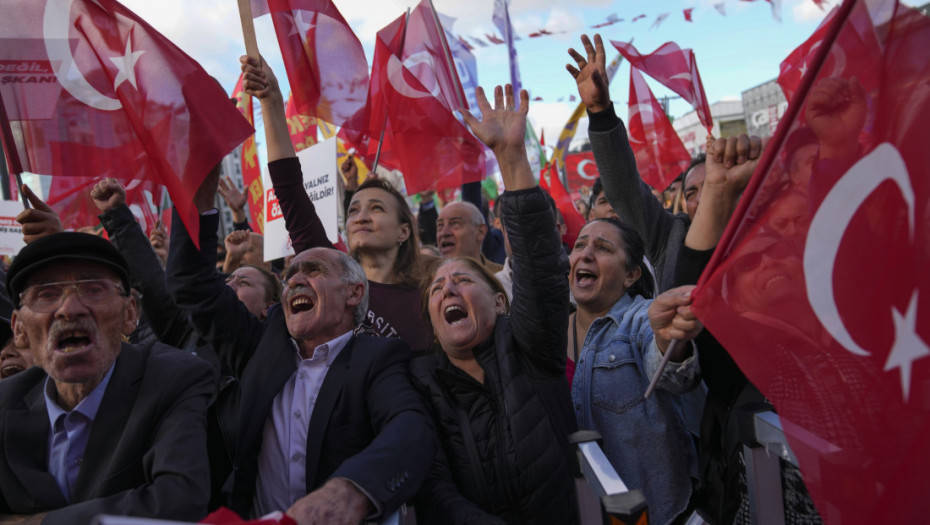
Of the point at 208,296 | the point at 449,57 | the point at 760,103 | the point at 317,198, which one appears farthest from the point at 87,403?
the point at 760,103

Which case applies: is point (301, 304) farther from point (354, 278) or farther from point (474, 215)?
point (474, 215)

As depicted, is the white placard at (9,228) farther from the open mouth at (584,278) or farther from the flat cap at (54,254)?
the open mouth at (584,278)

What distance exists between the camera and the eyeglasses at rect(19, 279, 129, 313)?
1888 millimetres

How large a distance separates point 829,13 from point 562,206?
3516 millimetres

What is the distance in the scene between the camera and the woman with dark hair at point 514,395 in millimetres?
2197

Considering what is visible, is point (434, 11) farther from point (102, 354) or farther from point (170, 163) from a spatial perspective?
point (102, 354)

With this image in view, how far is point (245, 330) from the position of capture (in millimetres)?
2596

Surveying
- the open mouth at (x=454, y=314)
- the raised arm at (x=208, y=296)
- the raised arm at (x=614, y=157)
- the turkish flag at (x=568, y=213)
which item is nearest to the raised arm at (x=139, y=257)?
the raised arm at (x=208, y=296)

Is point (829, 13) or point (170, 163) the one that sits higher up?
point (829, 13)

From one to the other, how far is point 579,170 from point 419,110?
7.17 meters

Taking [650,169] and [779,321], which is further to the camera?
[650,169]

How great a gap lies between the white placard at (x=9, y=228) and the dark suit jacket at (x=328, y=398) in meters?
5.25

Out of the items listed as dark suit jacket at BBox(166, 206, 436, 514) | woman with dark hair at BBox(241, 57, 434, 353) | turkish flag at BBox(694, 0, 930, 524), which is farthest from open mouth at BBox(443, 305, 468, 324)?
turkish flag at BBox(694, 0, 930, 524)

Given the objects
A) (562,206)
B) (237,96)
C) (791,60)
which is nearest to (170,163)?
(237,96)
